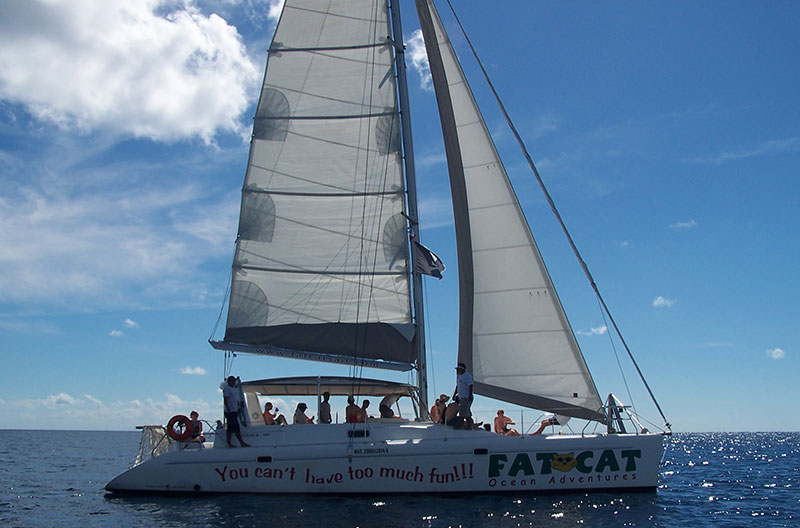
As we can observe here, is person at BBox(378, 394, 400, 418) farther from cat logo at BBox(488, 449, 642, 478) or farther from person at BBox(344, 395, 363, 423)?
cat logo at BBox(488, 449, 642, 478)

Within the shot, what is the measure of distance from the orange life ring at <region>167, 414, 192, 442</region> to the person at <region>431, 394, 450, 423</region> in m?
5.07

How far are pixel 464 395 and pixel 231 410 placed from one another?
4731 mm

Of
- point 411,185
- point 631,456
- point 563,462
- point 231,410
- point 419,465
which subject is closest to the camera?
point 419,465

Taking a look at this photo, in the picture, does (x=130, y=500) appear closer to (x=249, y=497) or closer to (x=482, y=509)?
(x=249, y=497)

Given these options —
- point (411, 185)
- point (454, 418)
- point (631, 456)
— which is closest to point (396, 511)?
point (454, 418)

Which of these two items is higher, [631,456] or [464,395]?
[464,395]

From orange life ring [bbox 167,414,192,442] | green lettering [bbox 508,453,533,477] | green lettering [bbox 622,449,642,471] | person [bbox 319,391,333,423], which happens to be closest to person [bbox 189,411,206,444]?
orange life ring [bbox 167,414,192,442]

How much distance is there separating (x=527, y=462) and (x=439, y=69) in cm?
918

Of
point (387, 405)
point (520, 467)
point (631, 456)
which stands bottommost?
point (520, 467)

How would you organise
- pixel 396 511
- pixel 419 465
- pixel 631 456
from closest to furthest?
pixel 396 511, pixel 419 465, pixel 631 456

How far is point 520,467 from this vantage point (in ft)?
44.4

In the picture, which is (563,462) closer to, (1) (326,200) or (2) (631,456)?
(2) (631,456)

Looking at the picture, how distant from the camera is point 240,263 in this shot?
1617cm

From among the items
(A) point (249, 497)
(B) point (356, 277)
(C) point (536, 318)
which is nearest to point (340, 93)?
(B) point (356, 277)
